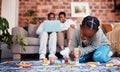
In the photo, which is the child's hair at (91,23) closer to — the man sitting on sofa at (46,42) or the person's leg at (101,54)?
the person's leg at (101,54)

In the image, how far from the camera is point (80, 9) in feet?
18.8

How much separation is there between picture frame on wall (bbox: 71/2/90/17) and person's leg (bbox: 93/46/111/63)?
2.93m

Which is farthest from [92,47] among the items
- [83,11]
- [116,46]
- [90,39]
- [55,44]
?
[83,11]

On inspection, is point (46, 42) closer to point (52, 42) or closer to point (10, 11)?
point (52, 42)

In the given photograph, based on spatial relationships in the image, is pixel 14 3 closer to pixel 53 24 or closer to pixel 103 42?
pixel 53 24

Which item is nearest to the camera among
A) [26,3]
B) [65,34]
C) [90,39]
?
[90,39]

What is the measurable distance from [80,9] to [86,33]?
322 centimetres

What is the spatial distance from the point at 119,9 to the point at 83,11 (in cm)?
82

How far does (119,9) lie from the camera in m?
5.83

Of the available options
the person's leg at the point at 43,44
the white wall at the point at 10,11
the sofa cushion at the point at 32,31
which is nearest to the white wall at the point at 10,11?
the white wall at the point at 10,11

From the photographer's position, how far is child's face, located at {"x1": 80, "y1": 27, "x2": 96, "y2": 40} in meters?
2.54

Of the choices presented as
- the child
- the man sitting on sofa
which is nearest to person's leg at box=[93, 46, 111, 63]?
the child

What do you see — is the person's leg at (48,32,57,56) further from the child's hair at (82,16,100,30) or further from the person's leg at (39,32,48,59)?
the child's hair at (82,16,100,30)

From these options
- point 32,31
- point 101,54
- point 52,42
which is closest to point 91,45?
point 101,54
